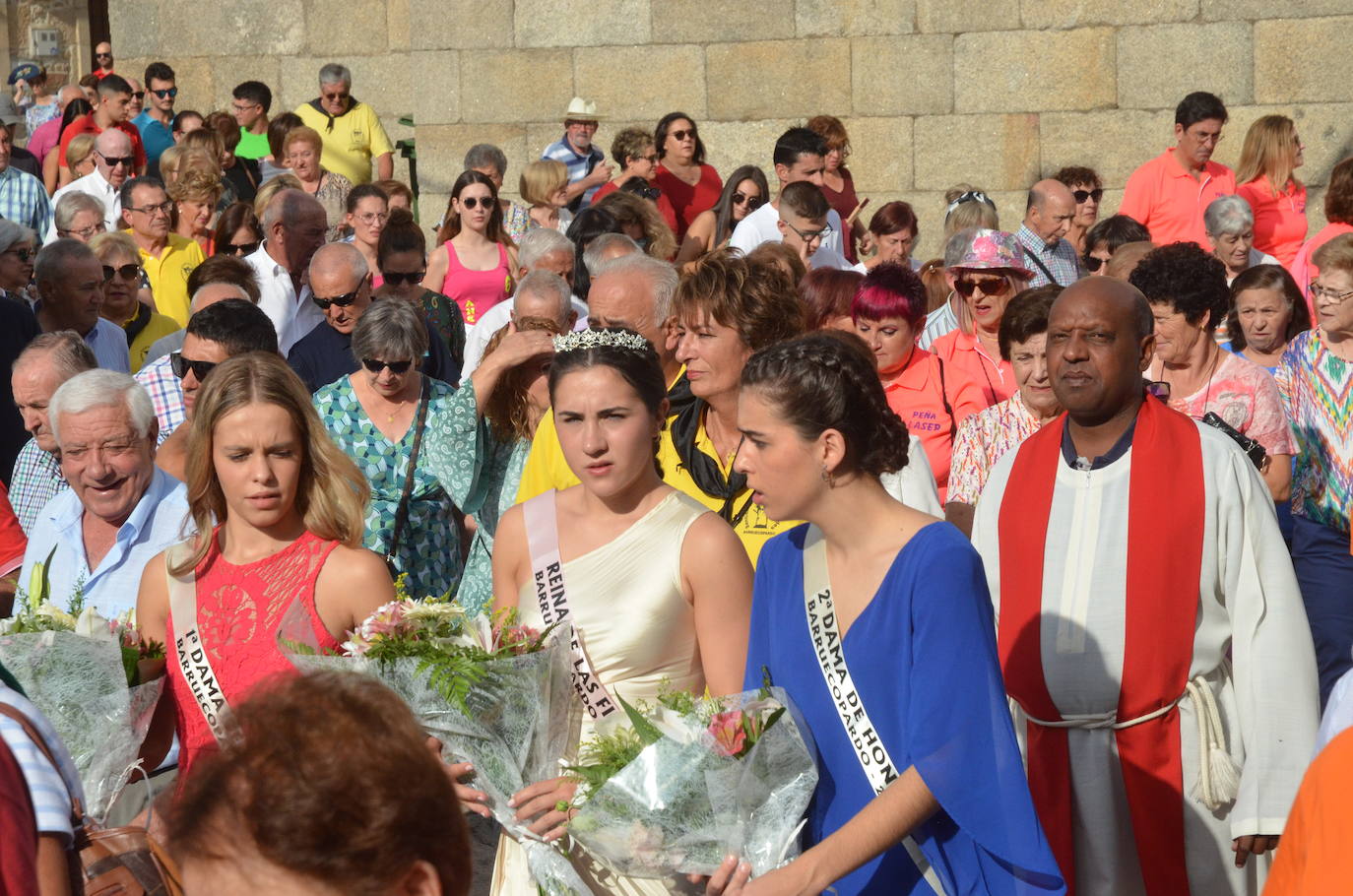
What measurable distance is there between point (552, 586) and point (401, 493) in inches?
91.2

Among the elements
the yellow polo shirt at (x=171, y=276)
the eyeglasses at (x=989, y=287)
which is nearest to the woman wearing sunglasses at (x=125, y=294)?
the yellow polo shirt at (x=171, y=276)

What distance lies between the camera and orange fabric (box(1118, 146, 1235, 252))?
36.1 ft

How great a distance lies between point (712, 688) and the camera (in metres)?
3.79

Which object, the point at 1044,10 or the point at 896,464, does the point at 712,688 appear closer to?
the point at 896,464

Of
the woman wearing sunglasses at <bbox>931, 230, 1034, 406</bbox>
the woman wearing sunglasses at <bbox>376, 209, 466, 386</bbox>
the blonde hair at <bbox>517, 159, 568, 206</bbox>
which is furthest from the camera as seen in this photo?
the blonde hair at <bbox>517, 159, 568, 206</bbox>

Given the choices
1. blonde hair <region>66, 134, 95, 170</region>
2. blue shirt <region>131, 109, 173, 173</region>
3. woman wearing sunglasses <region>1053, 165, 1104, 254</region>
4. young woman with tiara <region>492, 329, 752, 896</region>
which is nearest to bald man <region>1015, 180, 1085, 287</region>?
woman wearing sunglasses <region>1053, 165, 1104, 254</region>

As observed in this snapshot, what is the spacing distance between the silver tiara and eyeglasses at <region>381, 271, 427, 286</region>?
516 cm

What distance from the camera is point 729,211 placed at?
1136 cm

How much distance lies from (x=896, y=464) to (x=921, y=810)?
719 millimetres

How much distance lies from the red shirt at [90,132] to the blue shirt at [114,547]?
9321mm

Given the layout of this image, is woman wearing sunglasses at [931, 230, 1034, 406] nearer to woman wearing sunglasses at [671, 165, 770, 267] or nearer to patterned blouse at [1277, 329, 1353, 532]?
patterned blouse at [1277, 329, 1353, 532]

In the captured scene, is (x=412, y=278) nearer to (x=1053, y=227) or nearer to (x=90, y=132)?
(x=1053, y=227)

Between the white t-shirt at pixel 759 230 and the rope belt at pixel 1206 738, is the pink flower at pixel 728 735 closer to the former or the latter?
the rope belt at pixel 1206 738

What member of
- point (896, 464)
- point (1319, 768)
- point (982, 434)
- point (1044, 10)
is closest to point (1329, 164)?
point (1044, 10)
